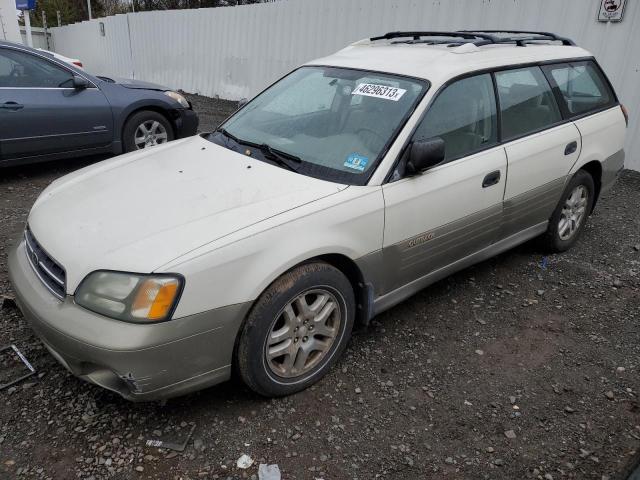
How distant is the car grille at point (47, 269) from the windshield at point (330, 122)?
1.29 m

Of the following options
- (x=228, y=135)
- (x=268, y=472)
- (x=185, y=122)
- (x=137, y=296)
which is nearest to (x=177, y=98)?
(x=185, y=122)

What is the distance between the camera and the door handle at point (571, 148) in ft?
13.4

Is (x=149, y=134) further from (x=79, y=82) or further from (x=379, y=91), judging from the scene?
(x=379, y=91)

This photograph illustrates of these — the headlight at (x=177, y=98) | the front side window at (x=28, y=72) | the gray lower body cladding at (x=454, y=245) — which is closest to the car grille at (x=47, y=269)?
the gray lower body cladding at (x=454, y=245)

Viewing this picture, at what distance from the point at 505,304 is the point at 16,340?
3265 mm

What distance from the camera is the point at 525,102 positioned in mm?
3855

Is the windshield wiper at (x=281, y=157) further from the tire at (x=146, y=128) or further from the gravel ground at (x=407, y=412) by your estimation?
the tire at (x=146, y=128)

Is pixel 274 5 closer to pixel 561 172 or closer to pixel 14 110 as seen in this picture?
pixel 14 110

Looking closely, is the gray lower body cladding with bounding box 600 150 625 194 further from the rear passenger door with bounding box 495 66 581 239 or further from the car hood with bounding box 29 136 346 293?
the car hood with bounding box 29 136 346 293

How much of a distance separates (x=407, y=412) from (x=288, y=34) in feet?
31.3

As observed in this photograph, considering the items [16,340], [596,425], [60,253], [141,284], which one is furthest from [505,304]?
[16,340]

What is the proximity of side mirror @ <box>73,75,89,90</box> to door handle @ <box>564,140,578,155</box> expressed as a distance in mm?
5059

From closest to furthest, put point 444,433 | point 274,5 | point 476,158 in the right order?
point 444,433 < point 476,158 < point 274,5

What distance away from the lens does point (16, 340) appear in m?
3.21
